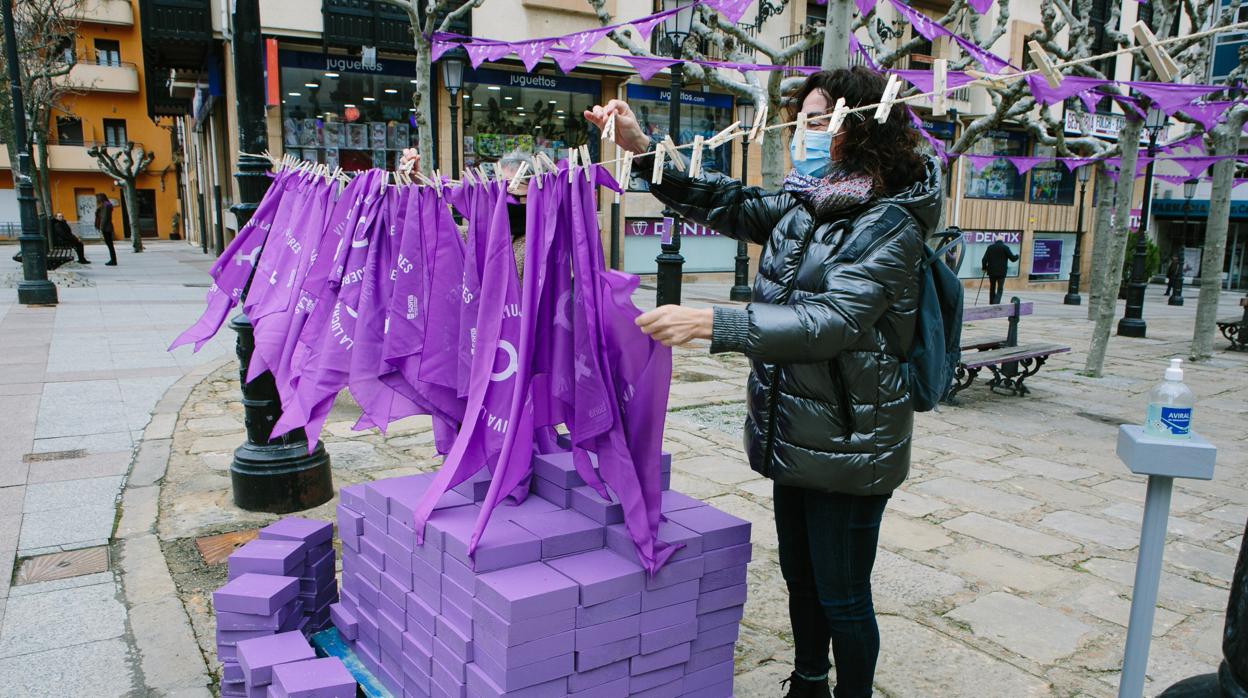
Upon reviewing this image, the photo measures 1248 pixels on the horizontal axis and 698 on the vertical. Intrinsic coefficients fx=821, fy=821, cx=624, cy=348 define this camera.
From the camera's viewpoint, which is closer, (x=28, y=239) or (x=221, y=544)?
(x=221, y=544)

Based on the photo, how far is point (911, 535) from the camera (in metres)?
4.34

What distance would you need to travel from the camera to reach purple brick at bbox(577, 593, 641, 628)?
7.06 feet

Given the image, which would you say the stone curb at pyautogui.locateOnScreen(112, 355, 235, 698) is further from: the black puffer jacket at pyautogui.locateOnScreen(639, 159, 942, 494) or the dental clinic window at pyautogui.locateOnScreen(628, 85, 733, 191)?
the dental clinic window at pyautogui.locateOnScreen(628, 85, 733, 191)

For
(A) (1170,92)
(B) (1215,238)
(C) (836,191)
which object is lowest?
(B) (1215,238)

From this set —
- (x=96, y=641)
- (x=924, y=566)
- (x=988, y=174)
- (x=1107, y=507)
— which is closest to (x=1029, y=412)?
(x=1107, y=507)

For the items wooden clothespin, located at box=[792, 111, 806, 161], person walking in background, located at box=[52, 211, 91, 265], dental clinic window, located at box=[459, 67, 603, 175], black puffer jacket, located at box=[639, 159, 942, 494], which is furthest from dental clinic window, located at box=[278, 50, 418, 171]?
black puffer jacket, located at box=[639, 159, 942, 494]

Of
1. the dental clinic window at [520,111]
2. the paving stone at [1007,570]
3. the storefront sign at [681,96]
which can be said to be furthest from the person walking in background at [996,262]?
the paving stone at [1007,570]

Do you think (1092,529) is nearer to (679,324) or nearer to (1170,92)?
(679,324)

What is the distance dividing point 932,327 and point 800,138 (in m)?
→ 0.63

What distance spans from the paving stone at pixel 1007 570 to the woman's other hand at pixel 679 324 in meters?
2.60

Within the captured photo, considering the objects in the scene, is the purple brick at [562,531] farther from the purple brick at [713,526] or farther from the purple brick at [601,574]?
the purple brick at [713,526]

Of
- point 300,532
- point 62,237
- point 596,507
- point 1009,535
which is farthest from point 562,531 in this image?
point 62,237

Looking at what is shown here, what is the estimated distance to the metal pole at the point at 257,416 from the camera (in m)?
4.44

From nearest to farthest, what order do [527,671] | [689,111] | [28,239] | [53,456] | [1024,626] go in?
[527,671]
[1024,626]
[53,456]
[28,239]
[689,111]
